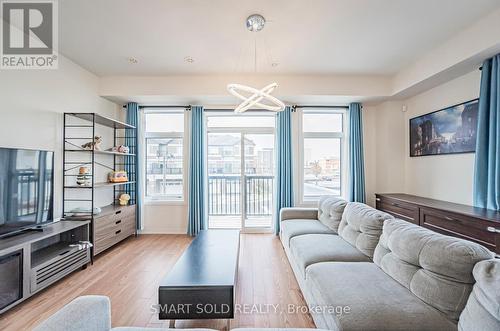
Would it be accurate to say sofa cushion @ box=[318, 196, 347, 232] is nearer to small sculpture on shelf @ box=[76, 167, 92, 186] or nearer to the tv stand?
the tv stand

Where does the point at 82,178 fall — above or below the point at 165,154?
below

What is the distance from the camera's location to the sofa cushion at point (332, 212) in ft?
9.72

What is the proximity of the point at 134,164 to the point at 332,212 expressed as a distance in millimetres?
3568

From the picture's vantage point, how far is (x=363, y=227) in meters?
2.26

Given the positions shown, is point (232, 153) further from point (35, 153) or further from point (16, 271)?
point (16, 271)

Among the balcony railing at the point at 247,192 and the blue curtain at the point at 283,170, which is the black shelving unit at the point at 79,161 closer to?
the balcony railing at the point at 247,192

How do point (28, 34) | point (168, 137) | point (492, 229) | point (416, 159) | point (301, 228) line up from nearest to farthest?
point (492, 229) → point (28, 34) → point (301, 228) → point (416, 159) → point (168, 137)

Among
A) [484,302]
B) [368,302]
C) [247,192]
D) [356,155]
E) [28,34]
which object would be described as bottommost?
[368,302]

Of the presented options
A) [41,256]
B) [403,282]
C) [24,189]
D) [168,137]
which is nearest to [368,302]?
[403,282]

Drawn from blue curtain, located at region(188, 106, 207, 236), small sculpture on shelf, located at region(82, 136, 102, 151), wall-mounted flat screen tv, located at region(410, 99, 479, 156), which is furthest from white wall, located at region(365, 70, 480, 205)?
small sculpture on shelf, located at region(82, 136, 102, 151)

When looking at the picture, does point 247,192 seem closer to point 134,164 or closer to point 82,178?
point 134,164

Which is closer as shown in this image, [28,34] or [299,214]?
[28,34]

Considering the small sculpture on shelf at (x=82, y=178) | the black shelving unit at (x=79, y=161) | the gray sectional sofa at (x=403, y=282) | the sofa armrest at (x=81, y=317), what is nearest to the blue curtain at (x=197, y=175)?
the black shelving unit at (x=79, y=161)

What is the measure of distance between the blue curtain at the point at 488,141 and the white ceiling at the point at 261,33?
0.66 metres
